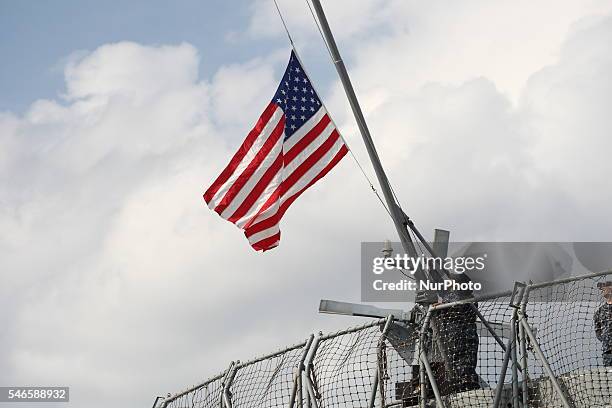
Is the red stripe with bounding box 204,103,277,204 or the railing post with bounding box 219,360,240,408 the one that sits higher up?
the red stripe with bounding box 204,103,277,204

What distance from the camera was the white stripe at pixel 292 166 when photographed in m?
13.6

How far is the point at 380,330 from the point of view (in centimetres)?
1180

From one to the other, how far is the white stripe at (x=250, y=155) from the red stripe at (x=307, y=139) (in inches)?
13.5

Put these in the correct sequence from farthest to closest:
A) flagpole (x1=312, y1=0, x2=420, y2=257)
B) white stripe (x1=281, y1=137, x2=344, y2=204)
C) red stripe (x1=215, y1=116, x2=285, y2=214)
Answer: white stripe (x1=281, y1=137, x2=344, y2=204)
red stripe (x1=215, y1=116, x2=285, y2=214)
flagpole (x1=312, y1=0, x2=420, y2=257)

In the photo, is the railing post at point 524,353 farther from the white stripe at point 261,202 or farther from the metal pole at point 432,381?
the white stripe at point 261,202

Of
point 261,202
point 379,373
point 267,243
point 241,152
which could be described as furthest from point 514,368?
point 241,152

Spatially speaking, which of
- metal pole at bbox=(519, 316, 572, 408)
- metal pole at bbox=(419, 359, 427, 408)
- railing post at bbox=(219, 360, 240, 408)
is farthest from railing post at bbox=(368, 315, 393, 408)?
railing post at bbox=(219, 360, 240, 408)

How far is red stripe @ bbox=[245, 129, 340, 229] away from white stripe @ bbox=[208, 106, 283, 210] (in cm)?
46

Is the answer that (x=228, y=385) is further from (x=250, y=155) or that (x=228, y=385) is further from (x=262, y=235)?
(x=250, y=155)

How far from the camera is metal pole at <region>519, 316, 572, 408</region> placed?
10258 mm

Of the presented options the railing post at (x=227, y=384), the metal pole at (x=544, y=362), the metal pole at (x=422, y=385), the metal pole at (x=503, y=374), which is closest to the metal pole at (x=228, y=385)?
the railing post at (x=227, y=384)

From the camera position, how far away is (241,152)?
13.8 metres

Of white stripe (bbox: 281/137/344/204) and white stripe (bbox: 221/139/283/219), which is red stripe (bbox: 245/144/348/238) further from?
white stripe (bbox: 221/139/283/219)

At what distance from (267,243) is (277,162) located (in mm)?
954
